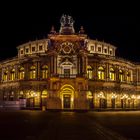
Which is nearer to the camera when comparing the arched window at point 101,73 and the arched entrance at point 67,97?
the arched entrance at point 67,97

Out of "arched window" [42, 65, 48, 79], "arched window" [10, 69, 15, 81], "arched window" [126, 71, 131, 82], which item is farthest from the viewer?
"arched window" [126, 71, 131, 82]

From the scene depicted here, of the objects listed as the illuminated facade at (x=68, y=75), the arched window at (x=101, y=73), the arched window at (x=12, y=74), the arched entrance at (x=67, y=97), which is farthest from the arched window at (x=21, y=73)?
the arched window at (x=101, y=73)

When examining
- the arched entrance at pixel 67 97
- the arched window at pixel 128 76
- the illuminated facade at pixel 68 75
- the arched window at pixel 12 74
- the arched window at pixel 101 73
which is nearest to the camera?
the illuminated facade at pixel 68 75

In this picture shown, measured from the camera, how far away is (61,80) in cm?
7356

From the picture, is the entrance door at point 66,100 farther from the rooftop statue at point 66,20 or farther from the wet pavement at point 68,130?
the wet pavement at point 68,130

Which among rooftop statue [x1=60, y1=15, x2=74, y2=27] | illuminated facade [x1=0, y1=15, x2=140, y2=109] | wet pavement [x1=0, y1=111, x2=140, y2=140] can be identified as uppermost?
rooftop statue [x1=60, y1=15, x2=74, y2=27]

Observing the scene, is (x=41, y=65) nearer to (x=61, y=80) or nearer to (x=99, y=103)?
(x=61, y=80)

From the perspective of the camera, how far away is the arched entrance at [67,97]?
75125 mm

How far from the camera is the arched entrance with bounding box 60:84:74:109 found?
246 feet

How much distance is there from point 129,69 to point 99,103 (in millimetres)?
21152

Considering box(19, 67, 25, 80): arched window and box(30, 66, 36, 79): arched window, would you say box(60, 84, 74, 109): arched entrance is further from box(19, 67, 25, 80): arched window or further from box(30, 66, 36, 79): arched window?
box(19, 67, 25, 80): arched window

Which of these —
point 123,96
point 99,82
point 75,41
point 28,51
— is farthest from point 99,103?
point 28,51

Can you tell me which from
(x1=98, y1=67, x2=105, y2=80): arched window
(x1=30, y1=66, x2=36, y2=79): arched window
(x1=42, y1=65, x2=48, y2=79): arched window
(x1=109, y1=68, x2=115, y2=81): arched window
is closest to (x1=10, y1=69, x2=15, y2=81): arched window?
(x1=30, y1=66, x2=36, y2=79): arched window

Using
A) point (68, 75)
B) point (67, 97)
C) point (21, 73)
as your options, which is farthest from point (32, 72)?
point (67, 97)
